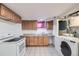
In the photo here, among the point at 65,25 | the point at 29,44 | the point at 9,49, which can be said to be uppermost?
the point at 65,25

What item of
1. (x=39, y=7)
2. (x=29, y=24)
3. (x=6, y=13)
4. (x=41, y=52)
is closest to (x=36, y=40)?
(x=29, y=24)

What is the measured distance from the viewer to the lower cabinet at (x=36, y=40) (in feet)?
25.6

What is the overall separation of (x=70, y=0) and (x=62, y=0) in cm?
10

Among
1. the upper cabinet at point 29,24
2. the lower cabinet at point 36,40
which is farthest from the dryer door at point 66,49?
the upper cabinet at point 29,24

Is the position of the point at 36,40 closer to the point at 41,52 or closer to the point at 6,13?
the point at 41,52

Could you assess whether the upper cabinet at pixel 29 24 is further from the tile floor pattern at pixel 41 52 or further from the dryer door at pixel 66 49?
the dryer door at pixel 66 49

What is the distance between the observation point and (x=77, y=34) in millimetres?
4695

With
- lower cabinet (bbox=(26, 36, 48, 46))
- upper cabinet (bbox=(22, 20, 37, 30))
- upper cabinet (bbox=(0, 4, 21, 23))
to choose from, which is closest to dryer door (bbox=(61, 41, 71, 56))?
upper cabinet (bbox=(0, 4, 21, 23))

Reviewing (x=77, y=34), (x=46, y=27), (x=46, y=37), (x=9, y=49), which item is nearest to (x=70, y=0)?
(x=9, y=49)

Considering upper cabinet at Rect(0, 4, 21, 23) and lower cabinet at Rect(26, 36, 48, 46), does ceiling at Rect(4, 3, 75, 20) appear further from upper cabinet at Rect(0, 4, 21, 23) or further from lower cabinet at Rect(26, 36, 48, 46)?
lower cabinet at Rect(26, 36, 48, 46)

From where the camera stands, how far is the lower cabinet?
25.6ft

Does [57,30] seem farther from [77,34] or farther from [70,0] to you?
[70,0]

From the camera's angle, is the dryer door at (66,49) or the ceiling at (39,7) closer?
the ceiling at (39,7)

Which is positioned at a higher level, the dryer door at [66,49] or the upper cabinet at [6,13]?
the upper cabinet at [6,13]
